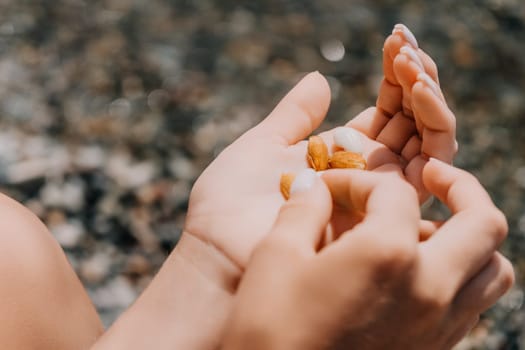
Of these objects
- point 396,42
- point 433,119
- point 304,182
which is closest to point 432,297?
point 304,182

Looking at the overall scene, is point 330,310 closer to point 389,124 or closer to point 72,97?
point 389,124

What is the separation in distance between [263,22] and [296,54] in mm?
205

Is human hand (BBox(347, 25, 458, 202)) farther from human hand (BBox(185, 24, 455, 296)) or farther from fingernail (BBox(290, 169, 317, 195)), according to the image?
fingernail (BBox(290, 169, 317, 195))

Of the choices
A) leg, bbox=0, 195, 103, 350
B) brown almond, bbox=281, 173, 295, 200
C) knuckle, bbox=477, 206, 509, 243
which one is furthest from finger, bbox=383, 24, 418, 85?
leg, bbox=0, 195, 103, 350

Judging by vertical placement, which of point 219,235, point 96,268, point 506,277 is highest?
point 506,277

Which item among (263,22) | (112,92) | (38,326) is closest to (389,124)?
(38,326)

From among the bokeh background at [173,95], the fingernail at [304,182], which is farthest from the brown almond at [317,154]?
the bokeh background at [173,95]

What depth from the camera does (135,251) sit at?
189 centimetres

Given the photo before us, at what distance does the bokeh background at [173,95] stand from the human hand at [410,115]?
947 mm

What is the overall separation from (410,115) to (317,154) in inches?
6.0

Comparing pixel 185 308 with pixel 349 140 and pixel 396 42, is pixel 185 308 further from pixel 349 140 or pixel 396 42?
pixel 396 42

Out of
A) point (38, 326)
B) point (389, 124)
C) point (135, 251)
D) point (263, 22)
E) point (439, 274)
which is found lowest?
point (135, 251)

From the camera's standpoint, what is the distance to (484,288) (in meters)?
0.74

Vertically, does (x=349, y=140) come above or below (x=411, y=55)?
below
